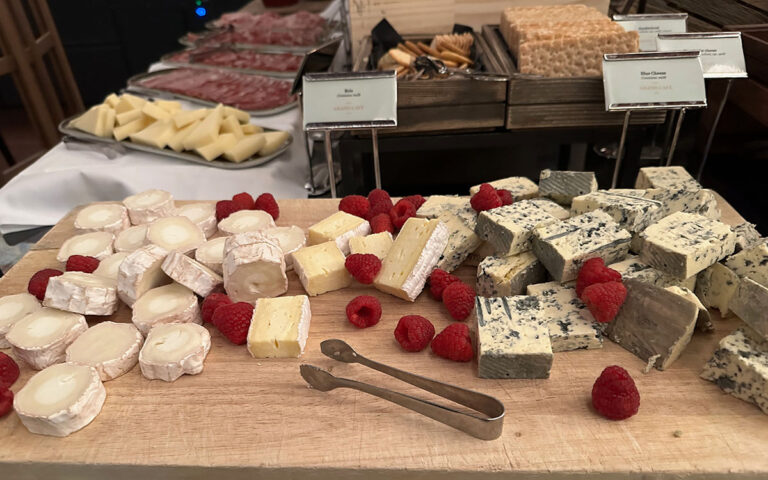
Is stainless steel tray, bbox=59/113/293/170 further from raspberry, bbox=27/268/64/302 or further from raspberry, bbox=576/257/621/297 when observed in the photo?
raspberry, bbox=576/257/621/297

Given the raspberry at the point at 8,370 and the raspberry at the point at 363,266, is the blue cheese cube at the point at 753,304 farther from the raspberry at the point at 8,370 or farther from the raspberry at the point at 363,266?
the raspberry at the point at 8,370

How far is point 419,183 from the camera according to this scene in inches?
100

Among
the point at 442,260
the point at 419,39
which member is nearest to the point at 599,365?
the point at 442,260

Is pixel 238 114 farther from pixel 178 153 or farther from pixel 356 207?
pixel 356 207

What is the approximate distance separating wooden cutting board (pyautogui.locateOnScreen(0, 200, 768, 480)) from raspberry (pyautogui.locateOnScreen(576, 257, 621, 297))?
0.15m

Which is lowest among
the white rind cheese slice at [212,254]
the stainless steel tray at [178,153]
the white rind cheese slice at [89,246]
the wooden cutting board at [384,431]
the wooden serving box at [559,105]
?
the wooden cutting board at [384,431]

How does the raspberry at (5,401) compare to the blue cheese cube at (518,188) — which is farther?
the blue cheese cube at (518,188)

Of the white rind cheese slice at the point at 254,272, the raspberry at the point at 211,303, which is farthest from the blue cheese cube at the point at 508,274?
the raspberry at the point at 211,303

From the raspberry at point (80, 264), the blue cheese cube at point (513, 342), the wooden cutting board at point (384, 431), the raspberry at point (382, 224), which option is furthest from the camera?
the raspberry at point (382, 224)

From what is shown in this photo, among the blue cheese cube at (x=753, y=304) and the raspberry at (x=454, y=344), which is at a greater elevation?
the blue cheese cube at (x=753, y=304)

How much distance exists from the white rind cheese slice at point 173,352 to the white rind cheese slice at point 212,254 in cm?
21

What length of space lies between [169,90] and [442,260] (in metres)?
2.03

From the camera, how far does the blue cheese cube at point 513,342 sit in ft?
3.35

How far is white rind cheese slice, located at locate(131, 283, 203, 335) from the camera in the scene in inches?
46.3
